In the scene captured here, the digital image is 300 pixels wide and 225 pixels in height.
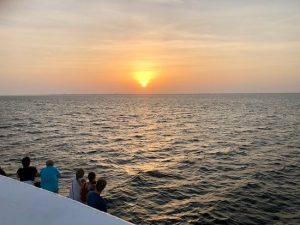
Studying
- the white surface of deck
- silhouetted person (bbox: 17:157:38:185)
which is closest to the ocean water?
silhouetted person (bbox: 17:157:38:185)

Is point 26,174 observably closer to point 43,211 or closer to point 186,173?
point 43,211

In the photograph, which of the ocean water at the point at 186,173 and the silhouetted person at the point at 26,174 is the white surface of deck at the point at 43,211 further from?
the ocean water at the point at 186,173

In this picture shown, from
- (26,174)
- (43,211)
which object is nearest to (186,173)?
(26,174)

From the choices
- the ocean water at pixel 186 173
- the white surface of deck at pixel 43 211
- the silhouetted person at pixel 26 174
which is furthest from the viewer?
the ocean water at pixel 186 173

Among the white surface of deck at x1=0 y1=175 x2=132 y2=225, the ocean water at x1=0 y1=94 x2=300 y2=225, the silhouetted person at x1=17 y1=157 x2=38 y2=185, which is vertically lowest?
the ocean water at x1=0 y1=94 x2=300 y2=225

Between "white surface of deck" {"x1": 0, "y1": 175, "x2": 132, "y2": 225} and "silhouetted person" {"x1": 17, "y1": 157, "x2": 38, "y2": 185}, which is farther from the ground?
"white surface of deck" {"x1": 0, "y1": 175, "x2": 132, "y2": 225}

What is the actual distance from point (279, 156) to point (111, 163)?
1374cm

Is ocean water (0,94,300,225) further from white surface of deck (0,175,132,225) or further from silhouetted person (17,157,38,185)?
white surface of deck (0,175,132,225)

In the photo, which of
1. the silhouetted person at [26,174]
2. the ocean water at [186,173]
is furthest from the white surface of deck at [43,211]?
the ocean water at [186,173]

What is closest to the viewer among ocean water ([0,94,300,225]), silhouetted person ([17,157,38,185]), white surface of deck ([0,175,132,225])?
white surface of deck ([0,175,132,225])

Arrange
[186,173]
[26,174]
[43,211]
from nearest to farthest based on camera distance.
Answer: [43,211] < [26,174] < [186,173]

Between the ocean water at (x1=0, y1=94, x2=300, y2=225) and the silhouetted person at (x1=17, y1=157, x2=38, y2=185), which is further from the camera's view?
the ocean water at (x1=0, y1=94, x2=300, y2=225)

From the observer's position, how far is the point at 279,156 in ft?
94.2

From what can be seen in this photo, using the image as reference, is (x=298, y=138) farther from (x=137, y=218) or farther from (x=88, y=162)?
(x=137, y=218)
